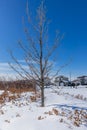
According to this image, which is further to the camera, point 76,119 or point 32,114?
point 32,114

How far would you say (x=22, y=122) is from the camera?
854 cm

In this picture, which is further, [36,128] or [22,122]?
[22,122]

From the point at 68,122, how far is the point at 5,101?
23.1 ft

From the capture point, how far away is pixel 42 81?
11523 millimetres

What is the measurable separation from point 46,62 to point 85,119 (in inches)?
149

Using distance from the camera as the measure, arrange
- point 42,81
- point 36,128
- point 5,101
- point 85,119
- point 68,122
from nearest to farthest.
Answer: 1. point 36,128
2. point 68,122
3. point 85,119
4. point 42,81
5. point 5,101

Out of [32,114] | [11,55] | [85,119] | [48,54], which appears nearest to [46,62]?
[48,54]

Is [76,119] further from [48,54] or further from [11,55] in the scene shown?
[11,55]

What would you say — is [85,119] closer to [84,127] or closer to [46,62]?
[84,127]

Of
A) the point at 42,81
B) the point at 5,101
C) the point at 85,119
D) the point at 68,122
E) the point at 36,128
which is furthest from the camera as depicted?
the point at 5,101

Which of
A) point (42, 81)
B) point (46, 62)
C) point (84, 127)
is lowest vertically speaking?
point (84, 127)

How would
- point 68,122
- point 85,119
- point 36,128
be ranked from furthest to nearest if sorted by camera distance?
point 85,119, point 68,122, point 36,128

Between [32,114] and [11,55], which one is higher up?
[11,55]

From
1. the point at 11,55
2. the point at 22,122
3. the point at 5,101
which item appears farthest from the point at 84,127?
the point at 5,101
